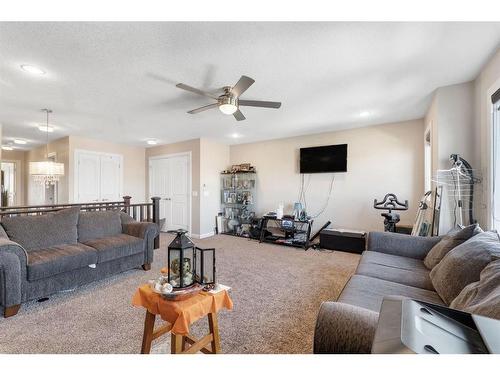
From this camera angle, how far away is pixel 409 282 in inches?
68.3

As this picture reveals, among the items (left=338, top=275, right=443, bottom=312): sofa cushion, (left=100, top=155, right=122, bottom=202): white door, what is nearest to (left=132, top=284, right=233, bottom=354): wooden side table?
(left=338, top=275, right=443, bottom=312): sofa cushion

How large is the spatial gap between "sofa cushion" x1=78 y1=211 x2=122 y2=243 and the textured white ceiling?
5.08 ft

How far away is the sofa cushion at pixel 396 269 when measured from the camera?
1.76 metres

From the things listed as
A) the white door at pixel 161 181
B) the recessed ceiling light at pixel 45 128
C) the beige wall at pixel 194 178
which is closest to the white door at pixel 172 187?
the white door at pixel 161 181

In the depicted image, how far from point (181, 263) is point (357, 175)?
405cm

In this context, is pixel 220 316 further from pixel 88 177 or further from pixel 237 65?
pixel 88 177

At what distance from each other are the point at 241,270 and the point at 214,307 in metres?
1.91

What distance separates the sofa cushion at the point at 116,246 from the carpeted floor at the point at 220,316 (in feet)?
0.99

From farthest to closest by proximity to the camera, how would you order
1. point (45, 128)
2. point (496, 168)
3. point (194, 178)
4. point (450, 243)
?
point (194, 178) → point (45, 128) → point (496, 168) → point (450, 243)

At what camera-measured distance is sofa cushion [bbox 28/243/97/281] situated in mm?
2129

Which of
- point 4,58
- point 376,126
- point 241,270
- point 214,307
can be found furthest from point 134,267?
point 376,126

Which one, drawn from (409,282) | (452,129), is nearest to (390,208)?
(452,129)

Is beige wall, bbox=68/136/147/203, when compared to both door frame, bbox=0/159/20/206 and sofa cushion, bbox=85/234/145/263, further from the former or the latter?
door frame, bbox=0/159/20/206

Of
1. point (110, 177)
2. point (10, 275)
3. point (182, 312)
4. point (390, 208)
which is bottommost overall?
point (10, 275)
